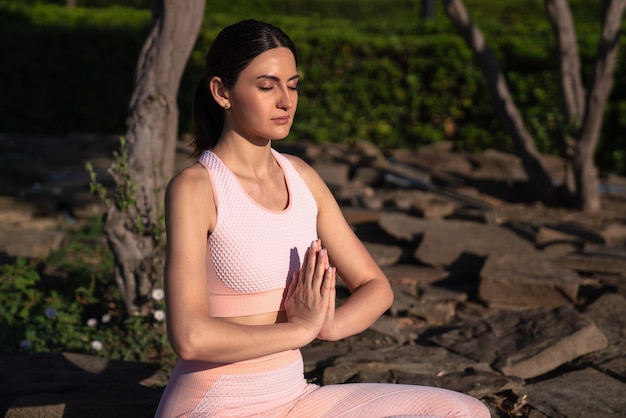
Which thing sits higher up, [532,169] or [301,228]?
[301,228]

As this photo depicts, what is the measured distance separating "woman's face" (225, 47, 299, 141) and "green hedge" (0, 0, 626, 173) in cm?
798

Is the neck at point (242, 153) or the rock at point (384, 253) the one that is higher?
the neck at point (242, 153)

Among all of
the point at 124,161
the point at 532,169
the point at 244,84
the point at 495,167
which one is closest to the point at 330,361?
the point at 124,161

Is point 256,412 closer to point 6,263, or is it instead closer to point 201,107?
point 201,107

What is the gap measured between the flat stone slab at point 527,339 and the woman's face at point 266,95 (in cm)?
209

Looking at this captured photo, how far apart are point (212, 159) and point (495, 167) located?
7.28 meters

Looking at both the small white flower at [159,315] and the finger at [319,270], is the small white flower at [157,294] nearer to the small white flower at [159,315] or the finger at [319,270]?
the small white flower at [159,315]

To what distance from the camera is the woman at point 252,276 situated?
239cm


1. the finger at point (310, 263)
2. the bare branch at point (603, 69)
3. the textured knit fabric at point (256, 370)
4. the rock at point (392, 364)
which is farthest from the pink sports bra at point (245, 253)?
the bare branch at point (603, 69)

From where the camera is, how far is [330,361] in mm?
4250

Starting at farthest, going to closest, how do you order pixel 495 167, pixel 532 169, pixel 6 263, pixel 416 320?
pixel 495 167 < pixel 532 169 < pixel 6 263 < pixel 416 320

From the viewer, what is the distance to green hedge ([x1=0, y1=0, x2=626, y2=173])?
1051 cm

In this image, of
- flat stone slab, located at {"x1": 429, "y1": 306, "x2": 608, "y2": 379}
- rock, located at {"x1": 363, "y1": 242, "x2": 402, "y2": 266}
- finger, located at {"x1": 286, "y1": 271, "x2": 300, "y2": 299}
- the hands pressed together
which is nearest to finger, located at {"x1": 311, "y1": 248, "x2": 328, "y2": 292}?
the hands pressed together

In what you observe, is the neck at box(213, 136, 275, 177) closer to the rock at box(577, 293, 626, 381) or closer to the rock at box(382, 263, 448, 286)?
the rock at box(577, 293, 626, 381)
